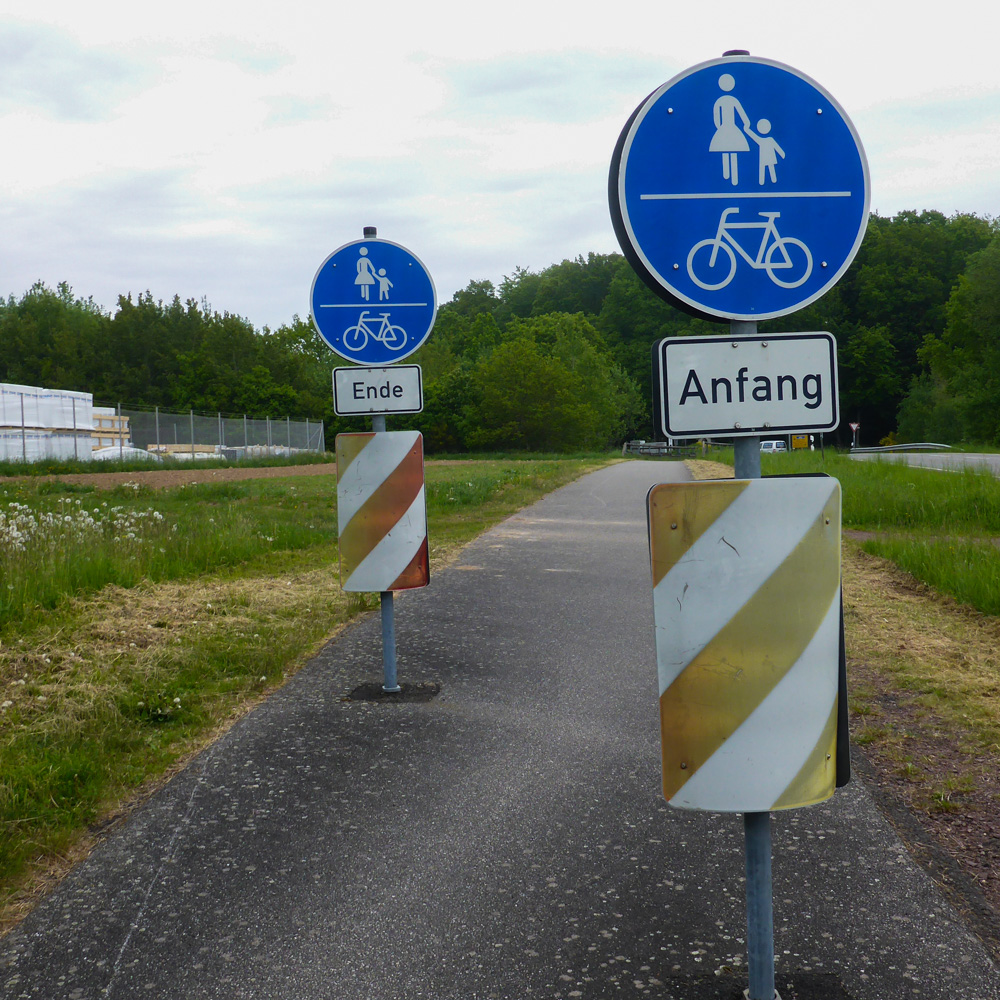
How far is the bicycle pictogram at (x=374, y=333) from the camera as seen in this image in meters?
5.50

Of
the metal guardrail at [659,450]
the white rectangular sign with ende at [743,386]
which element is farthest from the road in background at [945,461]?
the metal guardrail at [659,450]

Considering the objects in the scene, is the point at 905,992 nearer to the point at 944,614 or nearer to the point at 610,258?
the point at 944,614

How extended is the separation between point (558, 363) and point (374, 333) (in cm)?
7460

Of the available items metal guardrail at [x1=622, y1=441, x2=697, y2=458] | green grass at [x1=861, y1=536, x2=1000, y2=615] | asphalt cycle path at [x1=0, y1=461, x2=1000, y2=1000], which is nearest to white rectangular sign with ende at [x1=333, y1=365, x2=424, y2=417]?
asphalt cycle path at [x1=0, y1=461, x2=1000, y2=1000]

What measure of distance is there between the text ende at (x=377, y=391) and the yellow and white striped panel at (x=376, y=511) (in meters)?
0.22

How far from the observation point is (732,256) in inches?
91.7

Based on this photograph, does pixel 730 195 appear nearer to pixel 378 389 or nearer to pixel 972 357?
pixel 378 389

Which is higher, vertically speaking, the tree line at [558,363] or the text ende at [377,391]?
the tree line at [558,363]

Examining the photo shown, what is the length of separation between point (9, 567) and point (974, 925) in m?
7.15

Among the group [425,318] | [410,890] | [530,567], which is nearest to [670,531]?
[410,890]

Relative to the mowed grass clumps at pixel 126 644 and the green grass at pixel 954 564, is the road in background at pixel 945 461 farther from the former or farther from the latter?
the mowed grass clumps at pixel 126 644

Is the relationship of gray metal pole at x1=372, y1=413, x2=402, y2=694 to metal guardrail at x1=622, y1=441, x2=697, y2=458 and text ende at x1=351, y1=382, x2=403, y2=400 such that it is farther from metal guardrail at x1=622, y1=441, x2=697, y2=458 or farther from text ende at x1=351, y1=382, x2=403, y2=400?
metal guardrail at x1=622, y1=441, x2=697, y2=458

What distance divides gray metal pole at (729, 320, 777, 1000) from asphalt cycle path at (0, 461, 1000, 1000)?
170mm

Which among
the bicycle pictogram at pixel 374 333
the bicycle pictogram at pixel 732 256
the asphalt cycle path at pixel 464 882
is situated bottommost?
the asphalt cycle path at pixel 464 882
